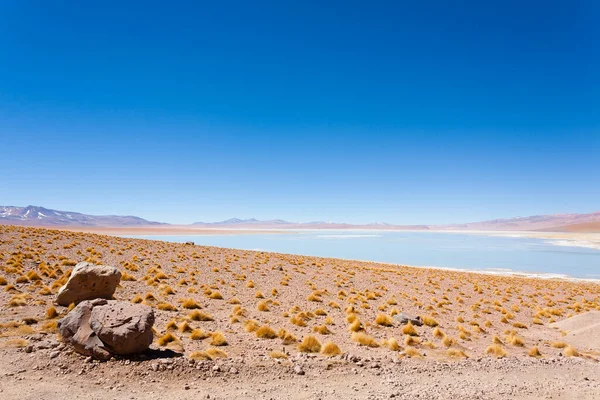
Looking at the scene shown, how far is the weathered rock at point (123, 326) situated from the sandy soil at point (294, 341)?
29 centimetres

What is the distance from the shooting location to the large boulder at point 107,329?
738 cm

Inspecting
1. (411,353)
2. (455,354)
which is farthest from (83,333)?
(455,354)

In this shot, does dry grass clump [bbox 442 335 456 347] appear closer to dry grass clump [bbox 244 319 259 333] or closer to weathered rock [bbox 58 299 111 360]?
dry grass clump [bbox 244 319 259 333]

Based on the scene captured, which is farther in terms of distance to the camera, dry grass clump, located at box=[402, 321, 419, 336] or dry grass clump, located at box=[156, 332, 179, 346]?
dry grass clump, located at box=[402, 321, 419, 336]

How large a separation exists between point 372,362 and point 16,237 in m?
28.0

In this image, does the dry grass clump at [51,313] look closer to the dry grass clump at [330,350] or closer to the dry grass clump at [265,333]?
the dry grass clump at [265,333]

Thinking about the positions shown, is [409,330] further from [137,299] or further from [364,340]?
[137,299]

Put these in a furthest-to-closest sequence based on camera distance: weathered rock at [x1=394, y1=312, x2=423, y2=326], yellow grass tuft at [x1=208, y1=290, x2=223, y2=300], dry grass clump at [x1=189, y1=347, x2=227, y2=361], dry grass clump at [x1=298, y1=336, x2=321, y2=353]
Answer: yellow grass tuft at [x1=208, y1=290, x2=223, y2=300]
weathered rock at [x1=394, y1=312, x2=423, y2=326]
dry grass clump at [x1=298, y1=336, x2=321, y2=353]
dry grass clump at [x1=189, y1=347, x2=227, y2=361]

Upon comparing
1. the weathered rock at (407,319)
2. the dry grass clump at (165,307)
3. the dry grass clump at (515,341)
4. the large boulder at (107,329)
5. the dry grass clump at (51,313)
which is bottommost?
the dry grass clump at (515,341)

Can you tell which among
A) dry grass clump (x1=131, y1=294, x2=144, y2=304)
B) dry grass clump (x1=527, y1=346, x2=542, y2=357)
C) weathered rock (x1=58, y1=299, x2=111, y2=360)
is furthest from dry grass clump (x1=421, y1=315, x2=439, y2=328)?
weathered rock (x1=58, y1=299, x2=111, y2=360)

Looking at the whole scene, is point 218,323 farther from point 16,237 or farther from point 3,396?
point 16,237

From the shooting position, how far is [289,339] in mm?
→ 9875

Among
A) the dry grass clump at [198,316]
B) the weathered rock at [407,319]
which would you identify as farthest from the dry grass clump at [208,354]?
the weathered rock at [407,319]

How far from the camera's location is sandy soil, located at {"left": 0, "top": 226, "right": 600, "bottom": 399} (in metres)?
6.88
